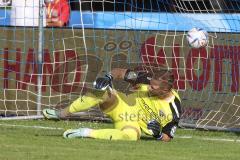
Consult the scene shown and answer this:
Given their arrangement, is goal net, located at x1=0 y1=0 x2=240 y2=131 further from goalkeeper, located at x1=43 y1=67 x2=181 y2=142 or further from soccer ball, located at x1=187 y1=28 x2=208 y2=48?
goalkeeper, located at x1=43 y1=67 x2=181 y2=142

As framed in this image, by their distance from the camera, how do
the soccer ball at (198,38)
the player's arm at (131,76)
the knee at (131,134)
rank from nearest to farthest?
the knee at (131,134) < the player's arm at (131,76) < the soccer ball at (198,38)

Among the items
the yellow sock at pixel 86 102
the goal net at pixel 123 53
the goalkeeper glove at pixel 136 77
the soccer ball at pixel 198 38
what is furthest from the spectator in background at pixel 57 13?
the yellow sock at pixel 86 102

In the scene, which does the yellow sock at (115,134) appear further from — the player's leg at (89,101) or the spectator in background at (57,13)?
the spectator in background at (57,13)

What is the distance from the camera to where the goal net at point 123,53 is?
43.0ft

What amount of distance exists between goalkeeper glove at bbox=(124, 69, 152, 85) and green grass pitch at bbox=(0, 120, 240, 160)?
2.42ft

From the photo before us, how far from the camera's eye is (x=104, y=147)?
9.62 m

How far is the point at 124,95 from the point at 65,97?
2756 millimetres

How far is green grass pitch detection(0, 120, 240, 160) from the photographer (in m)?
8.86

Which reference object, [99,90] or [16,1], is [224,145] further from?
[16,1]

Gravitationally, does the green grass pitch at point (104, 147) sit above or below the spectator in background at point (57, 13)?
below

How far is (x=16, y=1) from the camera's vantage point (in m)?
14.1

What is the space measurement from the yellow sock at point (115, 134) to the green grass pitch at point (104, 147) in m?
0.14

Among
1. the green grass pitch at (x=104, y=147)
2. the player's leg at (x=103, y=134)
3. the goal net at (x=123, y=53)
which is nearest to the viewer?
the green grass pitch at (x=104, y=147)

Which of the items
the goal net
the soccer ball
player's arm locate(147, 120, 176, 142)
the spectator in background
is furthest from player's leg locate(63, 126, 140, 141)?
the spectator in background
